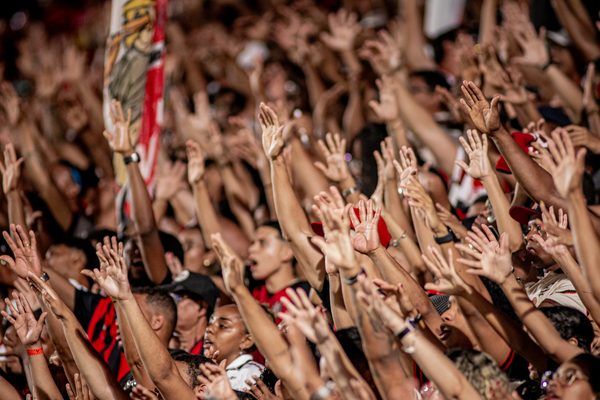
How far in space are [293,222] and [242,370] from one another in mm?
893

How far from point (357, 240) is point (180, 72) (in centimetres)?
598

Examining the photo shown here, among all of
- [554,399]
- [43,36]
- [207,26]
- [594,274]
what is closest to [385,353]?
[554,399]

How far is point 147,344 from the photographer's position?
2.67 m

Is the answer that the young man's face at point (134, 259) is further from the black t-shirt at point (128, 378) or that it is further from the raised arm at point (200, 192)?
the black t-shirt at point (128, 378)

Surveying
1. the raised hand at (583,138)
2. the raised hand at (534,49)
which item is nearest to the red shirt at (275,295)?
the raised hand at (583,138)

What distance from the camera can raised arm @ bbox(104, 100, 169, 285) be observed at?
12.7 feet

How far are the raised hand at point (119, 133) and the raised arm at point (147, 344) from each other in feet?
4.59

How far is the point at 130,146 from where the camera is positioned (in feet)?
13.2

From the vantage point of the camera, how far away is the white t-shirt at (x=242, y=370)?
10.7 ft

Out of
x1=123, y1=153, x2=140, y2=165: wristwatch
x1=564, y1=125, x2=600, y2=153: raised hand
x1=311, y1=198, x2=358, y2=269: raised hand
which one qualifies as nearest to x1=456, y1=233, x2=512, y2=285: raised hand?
x1=311, y1=198, x2=358, y2=269: raised hand

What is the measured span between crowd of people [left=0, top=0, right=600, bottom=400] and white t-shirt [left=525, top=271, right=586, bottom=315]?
2 centimetres

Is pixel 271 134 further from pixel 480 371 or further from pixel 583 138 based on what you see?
pixel 583 138

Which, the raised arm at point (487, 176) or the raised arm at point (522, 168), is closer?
the raised arm at point (522, 168)

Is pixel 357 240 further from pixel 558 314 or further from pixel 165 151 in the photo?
pixel 165 151
